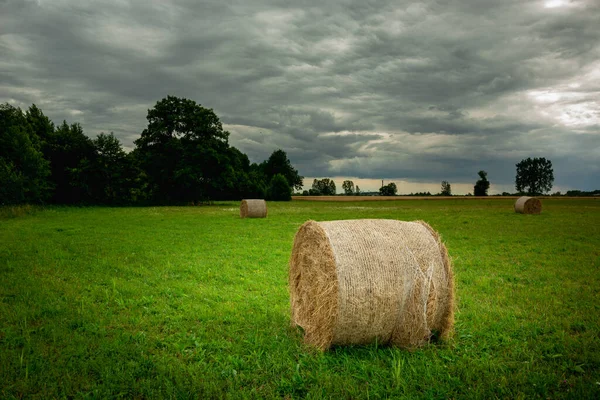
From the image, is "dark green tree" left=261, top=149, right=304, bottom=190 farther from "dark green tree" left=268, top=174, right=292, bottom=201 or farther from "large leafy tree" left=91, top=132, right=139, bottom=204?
"large leafy tree" left=91, top=132, right=139, bottom=204

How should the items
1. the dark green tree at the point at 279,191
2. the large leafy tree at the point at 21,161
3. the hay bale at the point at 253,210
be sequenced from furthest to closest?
the dark green tree at the point at 279,191 → the large leafy tree at the point at 21,161 → the hay bale at the point at 253,210

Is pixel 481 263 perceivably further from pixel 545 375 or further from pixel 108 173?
pixel 108 173

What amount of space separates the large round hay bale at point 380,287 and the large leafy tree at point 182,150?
149 feet

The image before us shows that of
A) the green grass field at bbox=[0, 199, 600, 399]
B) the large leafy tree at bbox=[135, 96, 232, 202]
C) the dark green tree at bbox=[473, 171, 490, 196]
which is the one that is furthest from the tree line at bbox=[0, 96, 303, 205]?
the dark green tree at bbox=[473, 171, 490, 196]

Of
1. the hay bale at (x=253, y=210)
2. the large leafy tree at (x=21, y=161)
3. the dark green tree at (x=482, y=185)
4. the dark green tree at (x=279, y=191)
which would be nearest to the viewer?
the hay bale at (x=253, y=210)

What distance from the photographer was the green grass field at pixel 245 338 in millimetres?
4797

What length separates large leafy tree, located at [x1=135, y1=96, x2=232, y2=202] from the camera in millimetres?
→ 49969

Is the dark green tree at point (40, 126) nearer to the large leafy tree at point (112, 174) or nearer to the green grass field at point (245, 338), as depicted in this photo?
the large leafy tree at point (112, 174)

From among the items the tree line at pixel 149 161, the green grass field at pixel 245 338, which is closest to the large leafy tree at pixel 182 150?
the tree line at pixel 149 161

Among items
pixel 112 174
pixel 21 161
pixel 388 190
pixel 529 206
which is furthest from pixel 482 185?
pixel 21 161

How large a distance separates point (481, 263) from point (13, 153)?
4694 cm

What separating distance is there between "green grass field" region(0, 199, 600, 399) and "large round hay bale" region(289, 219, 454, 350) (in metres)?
0.30

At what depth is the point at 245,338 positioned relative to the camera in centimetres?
624

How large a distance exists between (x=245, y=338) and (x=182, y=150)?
156 feet
